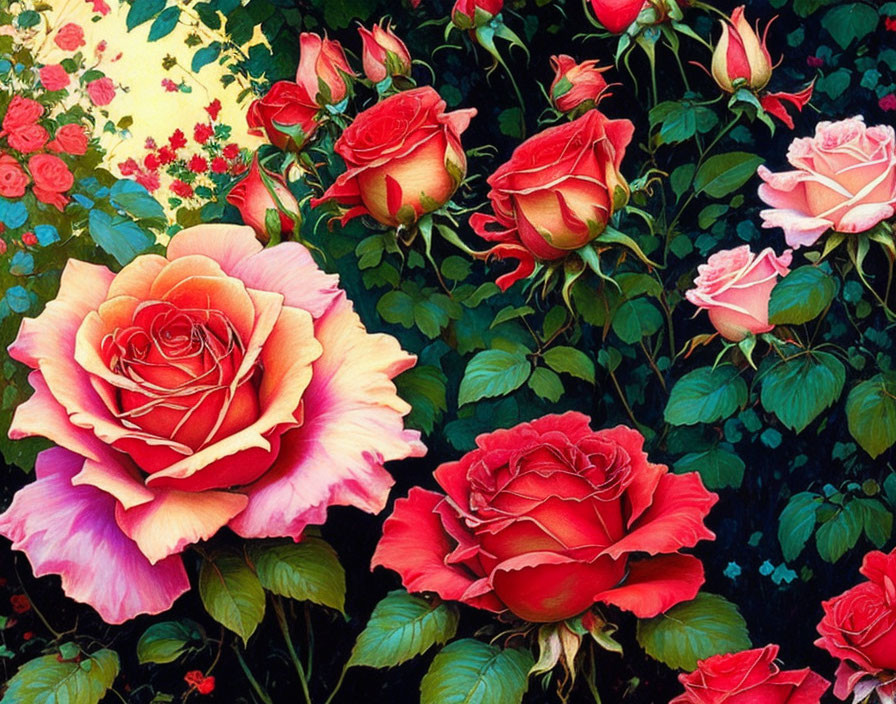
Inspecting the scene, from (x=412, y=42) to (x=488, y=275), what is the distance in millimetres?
226

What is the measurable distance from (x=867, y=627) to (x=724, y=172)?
40 centimetres

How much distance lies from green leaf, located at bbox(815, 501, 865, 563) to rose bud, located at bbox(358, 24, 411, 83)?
1.77ft

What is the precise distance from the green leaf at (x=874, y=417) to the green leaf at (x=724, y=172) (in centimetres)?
21

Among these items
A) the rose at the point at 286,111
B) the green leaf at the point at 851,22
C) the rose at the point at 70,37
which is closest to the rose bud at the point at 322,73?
the rose at the point at 286,111

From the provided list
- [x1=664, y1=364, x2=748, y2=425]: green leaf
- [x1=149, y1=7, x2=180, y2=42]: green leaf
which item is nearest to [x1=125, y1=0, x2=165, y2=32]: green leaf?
[x1=149, y1=7, x2=180, y2=42]: green leaf

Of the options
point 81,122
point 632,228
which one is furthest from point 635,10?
point 81,122

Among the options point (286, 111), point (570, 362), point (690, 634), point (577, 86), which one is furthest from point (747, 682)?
point (286, 111)

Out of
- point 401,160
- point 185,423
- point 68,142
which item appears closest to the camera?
point 185,423

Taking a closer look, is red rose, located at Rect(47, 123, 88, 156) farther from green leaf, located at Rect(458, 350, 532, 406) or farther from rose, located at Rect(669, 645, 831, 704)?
rose, located at Rect(669, 645, 831, 704)

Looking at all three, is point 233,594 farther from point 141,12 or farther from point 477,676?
point 141,12

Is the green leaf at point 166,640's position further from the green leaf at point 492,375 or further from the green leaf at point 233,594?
the green leaf at point 492,375

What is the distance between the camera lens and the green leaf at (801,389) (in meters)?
0.87

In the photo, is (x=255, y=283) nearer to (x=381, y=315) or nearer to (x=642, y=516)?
(x=381, y=315)

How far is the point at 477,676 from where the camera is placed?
2.65 feet
